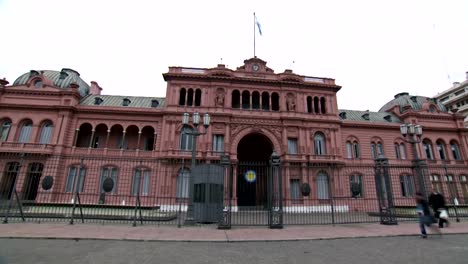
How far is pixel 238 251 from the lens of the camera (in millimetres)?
6414

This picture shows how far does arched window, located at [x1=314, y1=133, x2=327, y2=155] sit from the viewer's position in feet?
86.3

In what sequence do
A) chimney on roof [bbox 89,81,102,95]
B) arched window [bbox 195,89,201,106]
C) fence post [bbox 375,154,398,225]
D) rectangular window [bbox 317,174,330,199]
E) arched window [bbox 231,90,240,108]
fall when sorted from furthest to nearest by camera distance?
1. chimney on roof [bbox 89,81,102,95]
2. arched window [bbox 231,90,240,108]
3. arched window [bbox 195,89,201,106]
4. rectangular window [bbox 317,174,330,199]
5. fence post [bbox 375,154,398,225]

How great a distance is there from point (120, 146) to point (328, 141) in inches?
952

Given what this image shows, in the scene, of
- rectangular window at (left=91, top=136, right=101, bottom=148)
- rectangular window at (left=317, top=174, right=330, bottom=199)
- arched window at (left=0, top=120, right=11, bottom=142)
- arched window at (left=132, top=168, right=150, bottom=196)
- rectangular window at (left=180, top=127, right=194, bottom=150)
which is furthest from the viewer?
rectangular window at (left=91, top=136, right=101, bottom=148)

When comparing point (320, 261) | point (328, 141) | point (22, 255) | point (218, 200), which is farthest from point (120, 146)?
point (320, 261)

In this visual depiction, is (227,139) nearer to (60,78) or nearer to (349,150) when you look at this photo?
(349,150)

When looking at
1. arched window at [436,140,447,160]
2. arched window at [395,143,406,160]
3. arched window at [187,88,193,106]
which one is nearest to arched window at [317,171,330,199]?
arched window at [395,143,406,160]

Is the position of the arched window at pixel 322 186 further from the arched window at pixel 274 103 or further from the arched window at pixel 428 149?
the arched window at pixel 428 149

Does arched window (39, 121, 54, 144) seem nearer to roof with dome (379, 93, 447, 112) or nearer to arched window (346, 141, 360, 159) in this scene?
arched window (346, 141, 360, 159)

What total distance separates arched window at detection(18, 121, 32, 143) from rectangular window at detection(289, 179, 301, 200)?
28.8 metres

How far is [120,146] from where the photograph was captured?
2628 cm

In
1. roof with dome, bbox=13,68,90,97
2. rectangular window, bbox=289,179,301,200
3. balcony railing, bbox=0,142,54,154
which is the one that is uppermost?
roof with dome, bbox=13,68,90,97

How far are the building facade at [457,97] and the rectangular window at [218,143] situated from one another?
62.2 metres

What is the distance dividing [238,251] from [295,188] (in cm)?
1981
